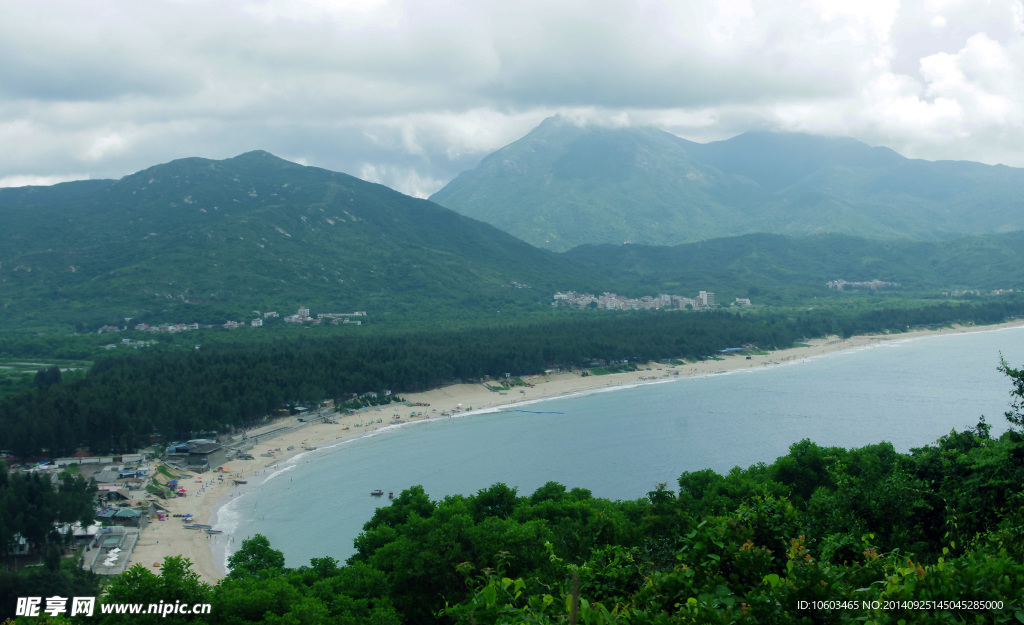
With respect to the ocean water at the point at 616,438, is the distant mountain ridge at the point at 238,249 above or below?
above

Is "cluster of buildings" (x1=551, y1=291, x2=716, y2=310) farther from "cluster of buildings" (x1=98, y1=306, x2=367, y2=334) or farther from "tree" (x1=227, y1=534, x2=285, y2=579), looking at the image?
"tree" (x1=227, y1=534, x2=285, y2=579)

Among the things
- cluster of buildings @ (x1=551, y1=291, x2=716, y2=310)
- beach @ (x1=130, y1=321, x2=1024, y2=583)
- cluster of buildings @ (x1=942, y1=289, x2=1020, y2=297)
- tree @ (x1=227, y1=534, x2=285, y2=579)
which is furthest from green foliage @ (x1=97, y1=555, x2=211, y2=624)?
cluster of buildings @ (x1=942, y1=289, x2=1020, y2=297)

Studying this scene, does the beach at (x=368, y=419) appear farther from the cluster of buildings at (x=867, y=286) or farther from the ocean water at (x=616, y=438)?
the cluster of buildings at (x=867, y=286)

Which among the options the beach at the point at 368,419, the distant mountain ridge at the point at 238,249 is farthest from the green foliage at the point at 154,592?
the distant mountain ridge at the point at 238,249

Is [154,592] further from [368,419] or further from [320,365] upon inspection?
[320,365]

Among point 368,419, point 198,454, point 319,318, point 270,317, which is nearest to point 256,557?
point 198,454

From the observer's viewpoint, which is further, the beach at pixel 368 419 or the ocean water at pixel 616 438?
the ocean water at pixel 616 438
